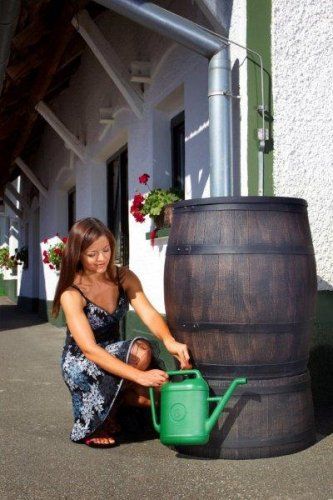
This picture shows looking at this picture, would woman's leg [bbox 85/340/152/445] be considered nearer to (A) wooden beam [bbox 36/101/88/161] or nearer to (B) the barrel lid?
(B) the barrel lid

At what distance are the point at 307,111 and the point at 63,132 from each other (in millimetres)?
4379

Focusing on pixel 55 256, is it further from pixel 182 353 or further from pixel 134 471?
pixel 134 471

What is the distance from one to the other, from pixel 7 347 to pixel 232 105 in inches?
174

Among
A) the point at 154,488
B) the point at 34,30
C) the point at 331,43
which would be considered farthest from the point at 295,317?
the point at 34,30

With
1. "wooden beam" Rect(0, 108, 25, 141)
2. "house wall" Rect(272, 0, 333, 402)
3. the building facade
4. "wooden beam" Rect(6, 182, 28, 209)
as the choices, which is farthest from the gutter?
"wooden beam" Rect(6, 182, 28, 209)

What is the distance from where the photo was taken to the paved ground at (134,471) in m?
2.50

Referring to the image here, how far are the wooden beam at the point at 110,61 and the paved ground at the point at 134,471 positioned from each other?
3.01 metres

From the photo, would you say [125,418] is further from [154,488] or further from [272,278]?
[272,278]

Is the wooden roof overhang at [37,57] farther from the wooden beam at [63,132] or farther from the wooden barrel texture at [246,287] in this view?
the wooden barrel texture at [246,287]

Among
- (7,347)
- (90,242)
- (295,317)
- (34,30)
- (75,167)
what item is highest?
(34,30)

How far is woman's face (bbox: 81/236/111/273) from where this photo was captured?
316cm

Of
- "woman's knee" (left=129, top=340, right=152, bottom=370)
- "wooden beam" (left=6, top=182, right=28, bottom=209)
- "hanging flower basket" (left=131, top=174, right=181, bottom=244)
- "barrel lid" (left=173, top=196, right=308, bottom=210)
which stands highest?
"wooden beam" (left=6, top=182, right=28, bottom=209)

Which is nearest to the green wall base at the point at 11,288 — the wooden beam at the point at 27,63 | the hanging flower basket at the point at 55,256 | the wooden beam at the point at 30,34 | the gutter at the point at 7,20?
the hanging flower basket at the point at 55,256

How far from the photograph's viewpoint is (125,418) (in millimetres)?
3336
